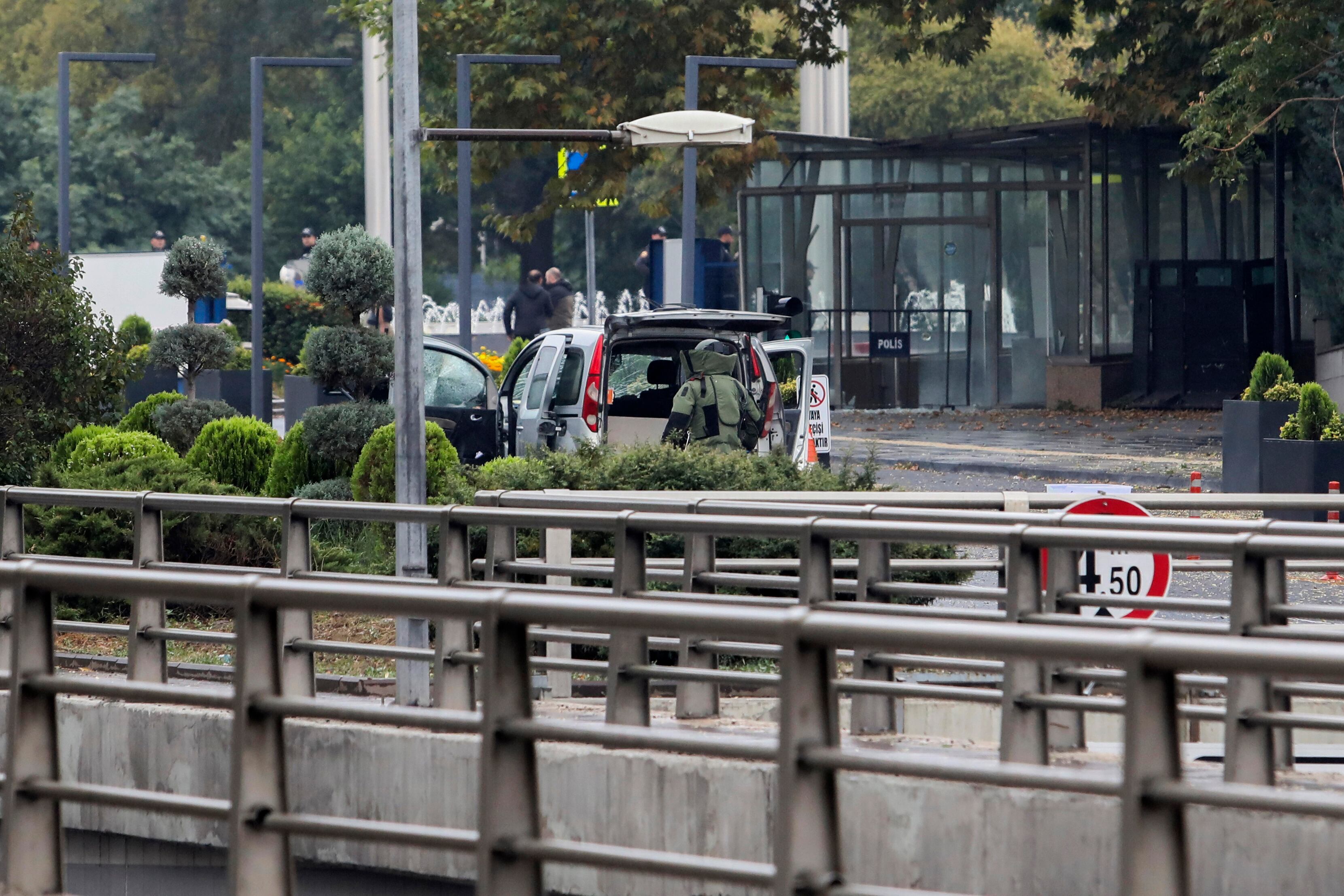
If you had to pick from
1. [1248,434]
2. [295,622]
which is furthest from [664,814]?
[1248,434]

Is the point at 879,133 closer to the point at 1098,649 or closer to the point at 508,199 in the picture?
the point at 508,199

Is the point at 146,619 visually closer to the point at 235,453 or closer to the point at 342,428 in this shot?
the point at 342,428

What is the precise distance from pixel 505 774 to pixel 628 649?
2998 millimetres

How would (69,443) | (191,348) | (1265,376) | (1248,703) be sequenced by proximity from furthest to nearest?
(191,348)
(1265,376)
(69,443)
(1248,703)

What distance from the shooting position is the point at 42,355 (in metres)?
17.0

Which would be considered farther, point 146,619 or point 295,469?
point 295,469

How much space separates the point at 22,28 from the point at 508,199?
22461 mm

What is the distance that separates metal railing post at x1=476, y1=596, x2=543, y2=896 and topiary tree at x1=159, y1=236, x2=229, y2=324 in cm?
1821

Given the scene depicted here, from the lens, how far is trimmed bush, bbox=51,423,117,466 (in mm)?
16531

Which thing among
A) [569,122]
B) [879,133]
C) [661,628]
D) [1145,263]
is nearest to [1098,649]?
[661,628]

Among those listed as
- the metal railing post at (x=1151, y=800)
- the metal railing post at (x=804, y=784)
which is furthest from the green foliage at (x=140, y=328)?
the metal railing post at (x=1151, y=800)

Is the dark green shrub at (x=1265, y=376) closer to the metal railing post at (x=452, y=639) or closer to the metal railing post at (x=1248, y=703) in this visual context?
the metal railing post at (x=452, y=639)

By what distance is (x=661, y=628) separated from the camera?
12.1 ft

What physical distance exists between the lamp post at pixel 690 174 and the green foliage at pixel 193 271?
5.76 m
